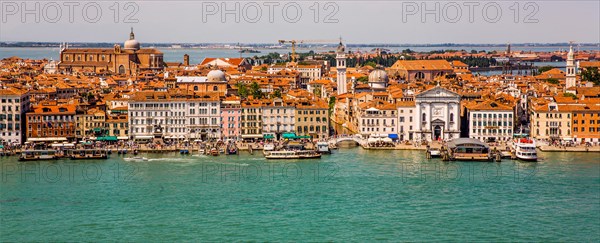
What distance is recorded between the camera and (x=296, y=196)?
1598cm

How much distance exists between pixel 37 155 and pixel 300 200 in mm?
7817

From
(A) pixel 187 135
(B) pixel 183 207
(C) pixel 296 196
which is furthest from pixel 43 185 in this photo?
(A) pixel 187 135

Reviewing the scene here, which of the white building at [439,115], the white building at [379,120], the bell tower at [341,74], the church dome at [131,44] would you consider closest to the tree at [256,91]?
the bell tower at [341,74]

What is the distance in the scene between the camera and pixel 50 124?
22.7m

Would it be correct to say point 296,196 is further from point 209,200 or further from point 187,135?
point 187,135

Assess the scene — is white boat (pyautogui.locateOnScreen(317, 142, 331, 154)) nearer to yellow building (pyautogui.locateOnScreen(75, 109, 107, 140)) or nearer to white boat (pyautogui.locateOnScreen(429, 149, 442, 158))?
white boat (pyautogui.locateOnScreen(429, 149, 442, 158))

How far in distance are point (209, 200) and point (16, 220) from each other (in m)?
3.23

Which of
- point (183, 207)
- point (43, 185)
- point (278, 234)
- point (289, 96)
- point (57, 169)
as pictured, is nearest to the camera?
point (278, 234)

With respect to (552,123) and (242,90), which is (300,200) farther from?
(242,90)

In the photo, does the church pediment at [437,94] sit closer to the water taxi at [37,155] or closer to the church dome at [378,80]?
the church dome at [378,80]

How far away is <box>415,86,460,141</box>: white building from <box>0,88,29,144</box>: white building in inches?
393

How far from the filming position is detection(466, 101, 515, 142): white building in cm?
2305

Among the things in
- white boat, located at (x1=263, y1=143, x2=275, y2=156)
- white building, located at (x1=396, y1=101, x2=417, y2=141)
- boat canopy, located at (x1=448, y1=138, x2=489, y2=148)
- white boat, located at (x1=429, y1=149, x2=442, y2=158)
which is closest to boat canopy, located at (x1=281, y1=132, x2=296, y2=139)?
white boat, located at (x1=263, y1=143, x2=275, y2=156)

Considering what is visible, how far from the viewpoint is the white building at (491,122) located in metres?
23.0
